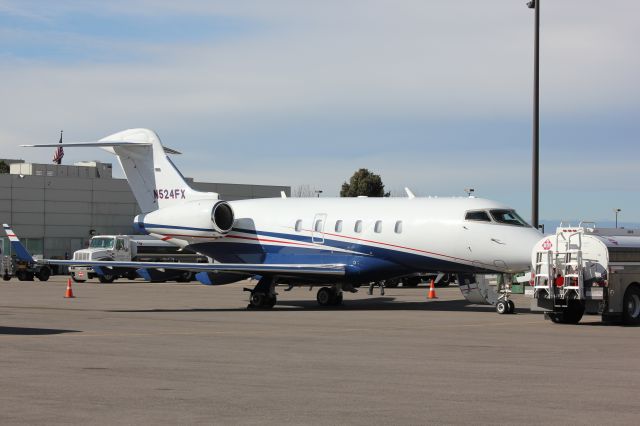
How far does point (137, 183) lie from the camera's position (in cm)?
3878

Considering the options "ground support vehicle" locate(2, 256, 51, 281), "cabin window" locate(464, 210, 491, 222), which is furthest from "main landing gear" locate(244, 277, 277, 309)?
"ground support vehicle" locate(2, 256, 51, 281)

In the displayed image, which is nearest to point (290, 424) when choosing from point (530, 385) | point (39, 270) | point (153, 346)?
point (530, 385)

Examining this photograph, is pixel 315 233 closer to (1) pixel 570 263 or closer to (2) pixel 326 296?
(2) pixel 326 296

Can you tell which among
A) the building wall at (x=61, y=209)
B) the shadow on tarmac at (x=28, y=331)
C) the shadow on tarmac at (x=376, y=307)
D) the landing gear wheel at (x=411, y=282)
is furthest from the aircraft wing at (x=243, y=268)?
the building wall at (x=61, y=209)

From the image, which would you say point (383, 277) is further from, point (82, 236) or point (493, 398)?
point (82, 236)

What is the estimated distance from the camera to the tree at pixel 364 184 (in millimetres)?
115106

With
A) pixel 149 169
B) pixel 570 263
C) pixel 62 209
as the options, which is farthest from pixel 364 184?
pixel 570 263

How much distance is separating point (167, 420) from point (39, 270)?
49718mm

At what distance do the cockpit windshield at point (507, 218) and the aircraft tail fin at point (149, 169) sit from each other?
12.1 m

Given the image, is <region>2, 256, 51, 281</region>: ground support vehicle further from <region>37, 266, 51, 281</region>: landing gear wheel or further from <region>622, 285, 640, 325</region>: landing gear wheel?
<region>622, 285, 640, 325</region>: landing gear wheel

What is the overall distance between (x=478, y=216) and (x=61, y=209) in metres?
56.3

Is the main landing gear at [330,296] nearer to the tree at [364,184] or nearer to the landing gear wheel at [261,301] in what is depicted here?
the landing gear wheel at [261,301]

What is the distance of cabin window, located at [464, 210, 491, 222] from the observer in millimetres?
29938

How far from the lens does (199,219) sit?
115 feet
